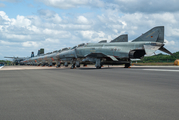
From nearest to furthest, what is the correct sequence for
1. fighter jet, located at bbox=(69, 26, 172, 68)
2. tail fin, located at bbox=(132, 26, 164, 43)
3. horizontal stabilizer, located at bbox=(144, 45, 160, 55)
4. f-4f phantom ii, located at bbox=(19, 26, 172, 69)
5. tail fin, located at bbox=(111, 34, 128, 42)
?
horizontal stabilizer, located at bbox=(144, 45, 160, 55) < fighter jet, located at bbox=(69, 26, 172, 68) < f-4f phantom ii, located at bbox=(19, 26, 172, 69) < tail fin, located at bbox=(132, 26, 164, 43) < tail fin, located at bbox=(111, 34, 128, 42)

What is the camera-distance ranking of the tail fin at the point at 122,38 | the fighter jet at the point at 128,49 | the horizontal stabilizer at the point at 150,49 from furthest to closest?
the tail fin at the point at 122,38 < the fighter jet at the point at 128,49 < the horizontal stabilizer at the point at 150,49

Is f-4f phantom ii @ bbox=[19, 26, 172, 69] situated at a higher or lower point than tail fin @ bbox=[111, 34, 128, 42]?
lower

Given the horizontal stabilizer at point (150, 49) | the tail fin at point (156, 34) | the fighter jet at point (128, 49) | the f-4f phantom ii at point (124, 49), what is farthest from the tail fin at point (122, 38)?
the horizontal stabilizer at point (150, 49)

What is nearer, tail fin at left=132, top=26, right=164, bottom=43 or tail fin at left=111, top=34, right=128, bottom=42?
tail fin at left=132, top=26, right=164, bottom=43

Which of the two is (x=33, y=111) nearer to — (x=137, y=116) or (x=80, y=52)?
(x=137, y=116)

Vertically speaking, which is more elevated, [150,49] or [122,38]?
[122,38]

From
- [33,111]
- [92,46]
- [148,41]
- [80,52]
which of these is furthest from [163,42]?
[33,111]

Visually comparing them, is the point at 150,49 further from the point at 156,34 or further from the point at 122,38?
the point at 122,38

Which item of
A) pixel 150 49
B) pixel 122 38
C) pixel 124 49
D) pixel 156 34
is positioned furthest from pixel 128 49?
pixel 122 38

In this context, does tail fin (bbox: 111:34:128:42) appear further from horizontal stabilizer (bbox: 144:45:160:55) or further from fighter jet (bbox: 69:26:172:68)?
horizontal stabilizer (bbox: 144:45:160:55)

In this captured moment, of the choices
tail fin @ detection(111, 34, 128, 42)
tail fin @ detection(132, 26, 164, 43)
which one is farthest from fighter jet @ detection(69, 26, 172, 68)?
tail fin @ detection(111, 34, 128, 42)

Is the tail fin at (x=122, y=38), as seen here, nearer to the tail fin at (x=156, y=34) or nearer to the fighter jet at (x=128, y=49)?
the fighter jet at (x=128, y=49)

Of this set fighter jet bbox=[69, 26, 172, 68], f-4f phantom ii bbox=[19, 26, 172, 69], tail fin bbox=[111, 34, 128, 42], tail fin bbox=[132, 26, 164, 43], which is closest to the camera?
fighter jet bbox=[69, 26, 172, 68]

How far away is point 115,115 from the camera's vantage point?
4.29 metres
